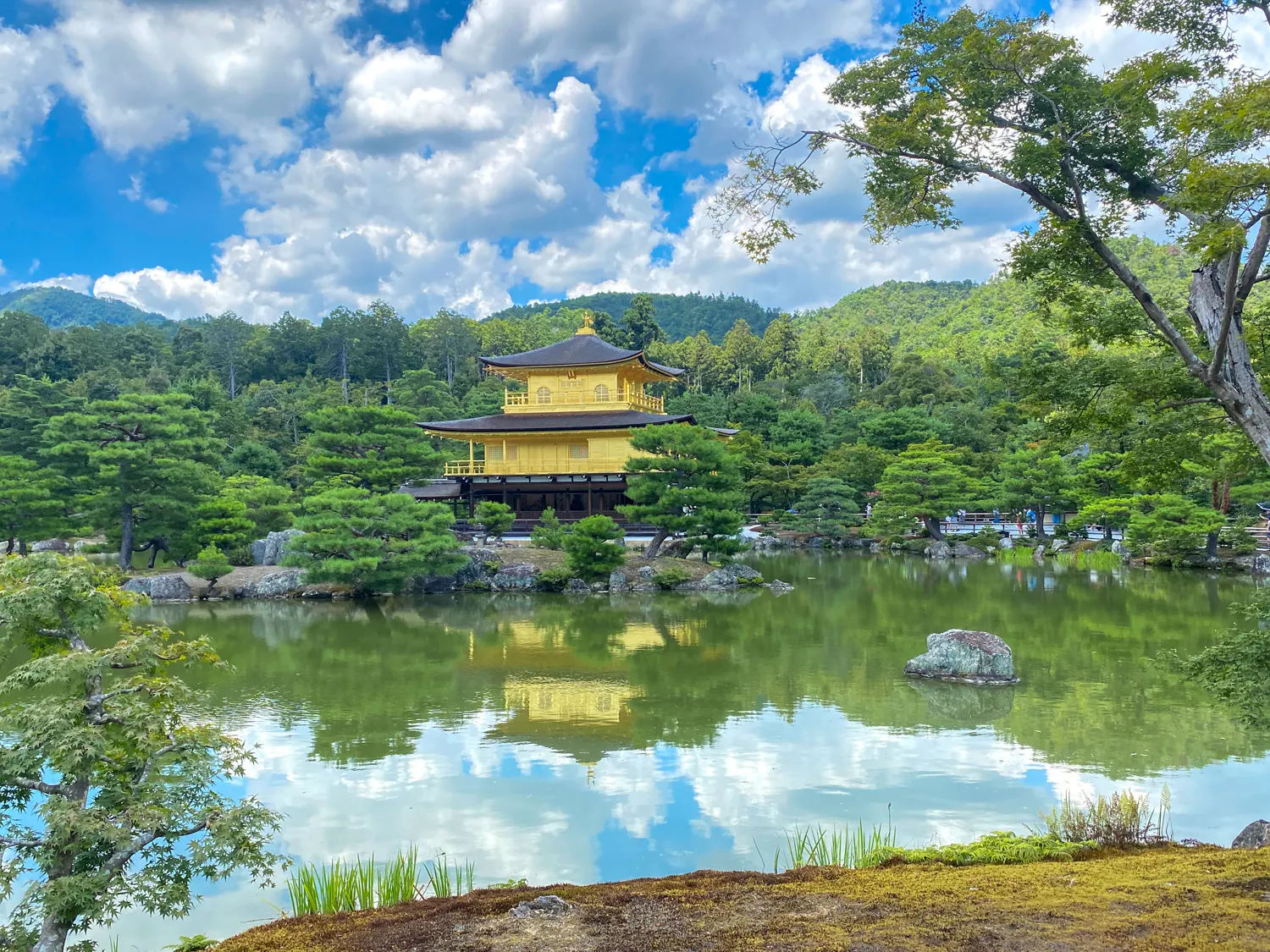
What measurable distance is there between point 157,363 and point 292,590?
32864 millimetres

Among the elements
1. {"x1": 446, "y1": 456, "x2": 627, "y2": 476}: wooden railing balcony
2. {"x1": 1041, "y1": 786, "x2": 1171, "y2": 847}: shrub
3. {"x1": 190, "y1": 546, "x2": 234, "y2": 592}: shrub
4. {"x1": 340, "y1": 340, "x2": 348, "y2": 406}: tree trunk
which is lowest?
{"x1": 1041, "y1": 786, "x2": 1171, "y2": 847}: shrub

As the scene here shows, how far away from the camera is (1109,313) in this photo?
5.93m

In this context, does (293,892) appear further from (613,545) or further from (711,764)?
(613,545)

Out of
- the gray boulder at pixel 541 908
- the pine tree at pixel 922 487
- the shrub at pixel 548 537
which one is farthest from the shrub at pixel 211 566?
the pine tree at pixel 922 487

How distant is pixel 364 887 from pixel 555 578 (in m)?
13.8

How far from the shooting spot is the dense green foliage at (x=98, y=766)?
339 centimetres

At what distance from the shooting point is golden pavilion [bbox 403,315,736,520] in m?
24.1

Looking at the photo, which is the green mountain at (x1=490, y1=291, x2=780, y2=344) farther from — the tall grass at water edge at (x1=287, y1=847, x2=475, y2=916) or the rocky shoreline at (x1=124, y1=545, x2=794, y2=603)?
the tall grass at water edge at (x1=287, y1=847, x2=475, y2=916)

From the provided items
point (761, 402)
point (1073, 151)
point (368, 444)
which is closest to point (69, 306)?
point (761, 402)

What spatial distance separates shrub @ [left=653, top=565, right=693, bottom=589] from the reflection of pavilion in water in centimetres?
381

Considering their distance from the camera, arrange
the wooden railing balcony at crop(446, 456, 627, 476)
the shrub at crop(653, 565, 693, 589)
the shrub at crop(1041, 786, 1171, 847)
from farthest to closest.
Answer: the wooden railing balcony at crop(446, 456, 627, 476)
the shrub at crop(653, 565, 693, 589)
the shrub at crop(1041, 786, 1171, 847)

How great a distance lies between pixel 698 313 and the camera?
95.3 meters

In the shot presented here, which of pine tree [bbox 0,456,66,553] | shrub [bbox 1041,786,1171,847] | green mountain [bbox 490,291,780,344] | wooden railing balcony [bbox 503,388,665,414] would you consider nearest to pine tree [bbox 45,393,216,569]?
pine tree [bbox 0,456,66,553]

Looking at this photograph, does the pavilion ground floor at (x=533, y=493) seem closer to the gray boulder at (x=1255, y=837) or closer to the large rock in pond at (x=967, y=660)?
the large rock in pond at (x=967, y=660)
